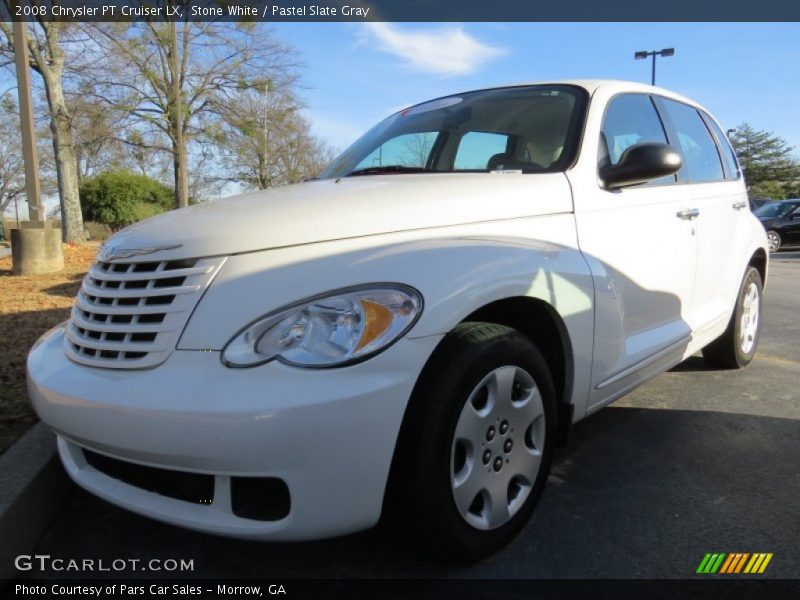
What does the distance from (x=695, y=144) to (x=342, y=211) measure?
2690 mm

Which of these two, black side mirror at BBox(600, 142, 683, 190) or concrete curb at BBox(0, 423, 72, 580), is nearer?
concrete curb at BBox(0, 423, 72, 580)

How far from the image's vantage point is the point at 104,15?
16562 millimetres

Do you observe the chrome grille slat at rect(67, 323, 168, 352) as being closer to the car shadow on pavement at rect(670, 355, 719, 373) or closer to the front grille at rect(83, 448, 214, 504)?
the front grille at rect(83, 448, 214, 504)

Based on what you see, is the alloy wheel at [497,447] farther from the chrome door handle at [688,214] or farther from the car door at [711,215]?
the car door at [711,215]

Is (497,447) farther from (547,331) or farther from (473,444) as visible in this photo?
(547,331)

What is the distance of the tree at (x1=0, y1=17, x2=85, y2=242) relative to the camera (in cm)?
1501

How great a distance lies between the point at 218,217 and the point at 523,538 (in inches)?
62.5

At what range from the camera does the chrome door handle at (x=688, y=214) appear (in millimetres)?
3128

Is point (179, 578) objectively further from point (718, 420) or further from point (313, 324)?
point (718, 420)

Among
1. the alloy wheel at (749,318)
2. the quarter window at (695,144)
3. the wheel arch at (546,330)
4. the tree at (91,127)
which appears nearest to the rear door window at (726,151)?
the quarter window at (695,144)

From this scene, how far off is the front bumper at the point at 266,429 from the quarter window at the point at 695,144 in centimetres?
255

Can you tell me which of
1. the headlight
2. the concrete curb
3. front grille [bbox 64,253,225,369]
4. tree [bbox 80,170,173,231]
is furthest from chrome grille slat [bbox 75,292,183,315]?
tree [bbox 80,170,173,231]

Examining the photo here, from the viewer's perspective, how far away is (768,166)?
2120 inches

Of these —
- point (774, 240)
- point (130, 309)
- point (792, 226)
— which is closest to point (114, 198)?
point (774, 240)
